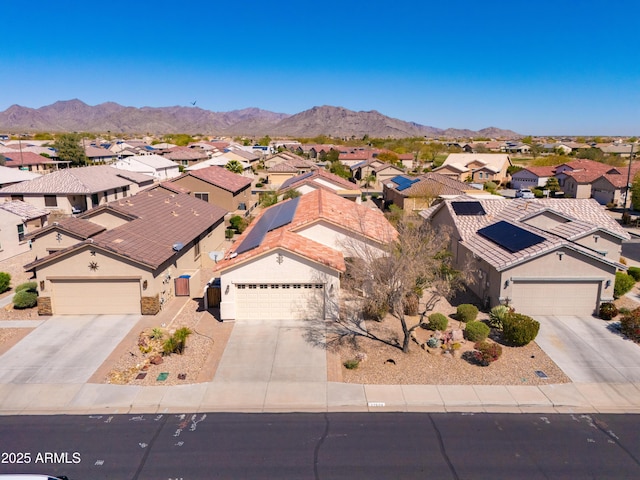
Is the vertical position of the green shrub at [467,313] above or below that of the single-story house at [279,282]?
below

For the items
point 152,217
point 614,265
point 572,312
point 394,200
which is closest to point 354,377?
point 572,312

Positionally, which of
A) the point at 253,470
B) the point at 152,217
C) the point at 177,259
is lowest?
the point at 253,470

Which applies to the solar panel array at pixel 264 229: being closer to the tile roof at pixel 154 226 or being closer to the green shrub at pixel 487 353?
the tile roof at pixel 154 226

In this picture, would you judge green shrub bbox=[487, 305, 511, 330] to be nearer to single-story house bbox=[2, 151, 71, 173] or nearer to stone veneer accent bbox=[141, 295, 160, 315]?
stone veneer accent bbox=[141, 295, 160, 315]

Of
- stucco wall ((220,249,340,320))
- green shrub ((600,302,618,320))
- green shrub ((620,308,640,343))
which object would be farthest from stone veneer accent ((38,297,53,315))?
green shrub ((620,308,640,343))

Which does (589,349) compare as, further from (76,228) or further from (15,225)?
(15,225)

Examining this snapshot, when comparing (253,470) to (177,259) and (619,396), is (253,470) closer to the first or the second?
(619,396)

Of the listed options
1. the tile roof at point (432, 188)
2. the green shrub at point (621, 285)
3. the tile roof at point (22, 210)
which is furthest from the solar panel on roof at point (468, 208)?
the tile roof at point (22, 210)
